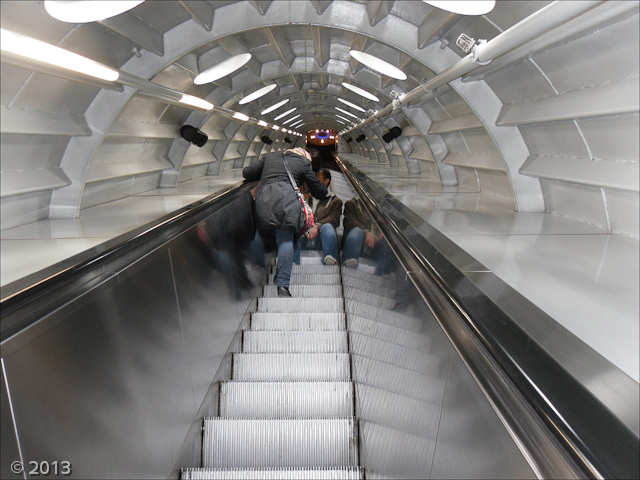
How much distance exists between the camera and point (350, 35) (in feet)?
20.4

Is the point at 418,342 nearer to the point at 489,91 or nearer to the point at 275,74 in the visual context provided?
the point at 489,91

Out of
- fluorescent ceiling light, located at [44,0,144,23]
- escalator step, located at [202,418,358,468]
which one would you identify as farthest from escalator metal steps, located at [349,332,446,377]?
fluorescent ceiling light, located at [44,0,144,23]

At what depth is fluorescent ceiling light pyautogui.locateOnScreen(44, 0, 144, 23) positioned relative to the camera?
1909 millimetres

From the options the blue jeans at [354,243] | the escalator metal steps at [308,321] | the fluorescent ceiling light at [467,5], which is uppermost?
the fluorescent ceiling light at [467,5]

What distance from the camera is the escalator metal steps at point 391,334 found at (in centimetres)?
149

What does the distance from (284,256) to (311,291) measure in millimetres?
728

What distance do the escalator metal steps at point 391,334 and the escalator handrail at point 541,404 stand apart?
29cm

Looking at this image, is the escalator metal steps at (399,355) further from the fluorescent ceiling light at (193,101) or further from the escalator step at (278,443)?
the fluorescent ceiling light at (193,101)

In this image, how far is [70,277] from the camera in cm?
151

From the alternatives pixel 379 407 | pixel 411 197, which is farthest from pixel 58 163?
pixel 411 197

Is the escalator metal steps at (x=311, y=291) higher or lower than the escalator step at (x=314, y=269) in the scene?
lower

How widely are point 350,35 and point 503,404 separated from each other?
21.5 feet

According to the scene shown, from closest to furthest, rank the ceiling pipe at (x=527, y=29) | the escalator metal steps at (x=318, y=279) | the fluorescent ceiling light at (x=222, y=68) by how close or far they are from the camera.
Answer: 1. the ceiling pipe at (x=527, y=29)
2. the fluorescent ceiling light at (x=222, y=68)
3. the escalator metal steps at (x=318, y=279)

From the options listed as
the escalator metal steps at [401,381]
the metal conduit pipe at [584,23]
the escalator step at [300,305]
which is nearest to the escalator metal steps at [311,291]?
the escalator step at [300,305]
